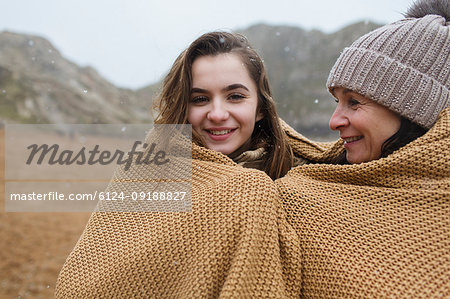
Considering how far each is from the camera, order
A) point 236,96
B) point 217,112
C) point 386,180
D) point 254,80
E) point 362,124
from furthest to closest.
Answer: point 254,80 < point 236,96 < point 217,112 < point 362,124 < point 386,180

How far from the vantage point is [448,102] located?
1550 mm

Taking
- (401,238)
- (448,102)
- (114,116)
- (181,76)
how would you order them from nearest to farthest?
(401,238), (448,102), (181,76), (114,116)

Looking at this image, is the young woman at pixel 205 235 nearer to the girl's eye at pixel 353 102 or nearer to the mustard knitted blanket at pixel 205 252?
the mustard knitted blanket at pixel 205 252

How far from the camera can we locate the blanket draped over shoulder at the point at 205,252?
1274 mm

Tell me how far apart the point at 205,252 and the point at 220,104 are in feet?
2.50

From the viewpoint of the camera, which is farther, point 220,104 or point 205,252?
point 220,104

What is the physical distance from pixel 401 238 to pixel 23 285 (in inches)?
157

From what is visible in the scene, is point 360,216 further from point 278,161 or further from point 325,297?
point 278,161

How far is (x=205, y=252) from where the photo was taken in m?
1.30

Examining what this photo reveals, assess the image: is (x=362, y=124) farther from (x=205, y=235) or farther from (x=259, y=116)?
(x=205, y=235)

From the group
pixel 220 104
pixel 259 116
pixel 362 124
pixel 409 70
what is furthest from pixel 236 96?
pixel 409 70

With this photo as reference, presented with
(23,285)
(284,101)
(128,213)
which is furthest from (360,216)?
(284,101)

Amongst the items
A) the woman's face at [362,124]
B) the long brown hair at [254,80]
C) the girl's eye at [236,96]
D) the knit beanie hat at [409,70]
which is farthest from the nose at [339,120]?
the girl's eye at [236,96]

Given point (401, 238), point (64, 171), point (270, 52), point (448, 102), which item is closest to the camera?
point (401, 238)
